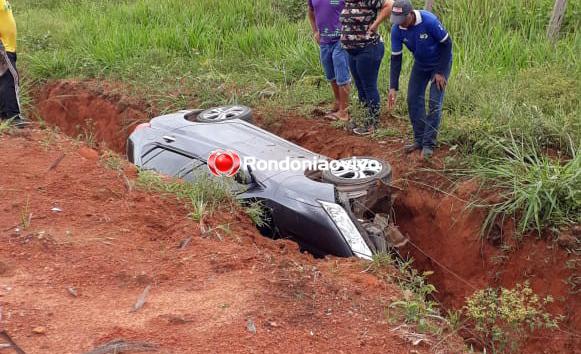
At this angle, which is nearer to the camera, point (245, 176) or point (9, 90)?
point (245, 176)

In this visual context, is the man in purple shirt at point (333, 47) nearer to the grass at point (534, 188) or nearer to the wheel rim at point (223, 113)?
the wheel rim at point (223, 113)

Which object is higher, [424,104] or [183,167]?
[424,104]

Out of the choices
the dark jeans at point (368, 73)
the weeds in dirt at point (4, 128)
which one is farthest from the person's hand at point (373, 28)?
the weeds in dirt at point (4, 128)

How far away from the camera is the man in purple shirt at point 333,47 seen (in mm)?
7172

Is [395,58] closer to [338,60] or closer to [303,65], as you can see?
[338,60]

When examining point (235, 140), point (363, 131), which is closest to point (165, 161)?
point (235, 140)

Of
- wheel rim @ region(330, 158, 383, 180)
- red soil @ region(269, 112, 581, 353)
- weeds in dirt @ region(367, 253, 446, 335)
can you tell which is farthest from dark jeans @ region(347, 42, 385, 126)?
weeds in dirt @ region(367, 253, 446, 335)

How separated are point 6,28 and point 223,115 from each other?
2.43 m

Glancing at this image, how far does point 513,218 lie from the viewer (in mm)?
5410

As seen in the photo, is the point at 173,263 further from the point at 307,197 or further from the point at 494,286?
the point at 494,286

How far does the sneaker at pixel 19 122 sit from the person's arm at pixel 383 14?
3519mm

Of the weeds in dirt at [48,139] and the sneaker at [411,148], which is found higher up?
the weeds in dirt at [48,139]

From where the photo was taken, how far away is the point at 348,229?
476 centimetres

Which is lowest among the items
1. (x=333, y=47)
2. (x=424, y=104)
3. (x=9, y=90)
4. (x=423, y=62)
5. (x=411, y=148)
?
(x=411, y=148)
